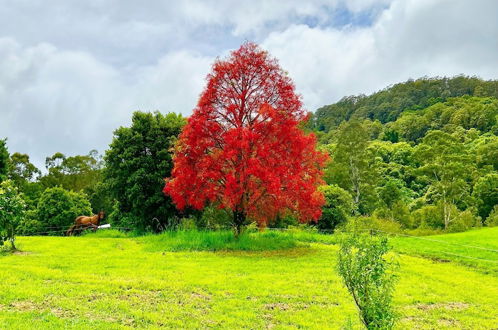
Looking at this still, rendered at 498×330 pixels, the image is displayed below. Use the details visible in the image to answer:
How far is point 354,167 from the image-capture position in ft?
171

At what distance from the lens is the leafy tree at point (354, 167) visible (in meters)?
50.7

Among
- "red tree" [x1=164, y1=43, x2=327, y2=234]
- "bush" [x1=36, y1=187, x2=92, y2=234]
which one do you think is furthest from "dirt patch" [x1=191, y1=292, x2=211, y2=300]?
"bush" [x1=36, y1=187, x2=92, y2=234]

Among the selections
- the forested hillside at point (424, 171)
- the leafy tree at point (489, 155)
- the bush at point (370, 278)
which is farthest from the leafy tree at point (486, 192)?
the bush at point (370, 278)

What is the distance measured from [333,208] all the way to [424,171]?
17.5 meters

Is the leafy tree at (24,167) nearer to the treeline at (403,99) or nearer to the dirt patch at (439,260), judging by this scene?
the dirt patch at (439,260)

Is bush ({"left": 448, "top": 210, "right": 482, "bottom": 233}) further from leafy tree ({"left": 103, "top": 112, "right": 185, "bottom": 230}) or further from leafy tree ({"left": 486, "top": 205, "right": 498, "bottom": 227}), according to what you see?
leafy tree ({"left": 103, "top": 112, "right": 185, "bottom": 230})

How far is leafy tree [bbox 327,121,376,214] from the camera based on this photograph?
50.7 metres

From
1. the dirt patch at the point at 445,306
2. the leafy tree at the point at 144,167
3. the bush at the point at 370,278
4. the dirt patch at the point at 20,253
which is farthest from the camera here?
the leafy tree at the point at 144,167

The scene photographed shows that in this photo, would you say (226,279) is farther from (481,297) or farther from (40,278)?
(481,297)

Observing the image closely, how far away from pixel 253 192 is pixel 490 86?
390 feet

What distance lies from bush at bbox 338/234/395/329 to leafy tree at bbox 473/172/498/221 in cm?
4112

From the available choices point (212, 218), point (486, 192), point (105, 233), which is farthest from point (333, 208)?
point (486, 192)

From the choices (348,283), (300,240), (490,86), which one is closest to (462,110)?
(490,86)

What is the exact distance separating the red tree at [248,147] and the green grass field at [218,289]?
7.23 feet
